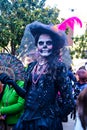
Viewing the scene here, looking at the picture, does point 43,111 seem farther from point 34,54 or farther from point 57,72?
point 34,54

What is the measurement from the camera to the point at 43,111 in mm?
3203

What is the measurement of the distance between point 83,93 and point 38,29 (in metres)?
1.23

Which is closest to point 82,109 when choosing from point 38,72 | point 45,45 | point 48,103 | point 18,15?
point 48,103

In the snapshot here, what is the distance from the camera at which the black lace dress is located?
320 centimetres

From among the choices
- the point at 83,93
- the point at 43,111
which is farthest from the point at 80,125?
the point at 43,111

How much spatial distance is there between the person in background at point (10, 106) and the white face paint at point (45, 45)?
0.56 m

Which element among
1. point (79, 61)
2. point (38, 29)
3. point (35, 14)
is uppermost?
point (35, 14)

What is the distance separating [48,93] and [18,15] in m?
15.2

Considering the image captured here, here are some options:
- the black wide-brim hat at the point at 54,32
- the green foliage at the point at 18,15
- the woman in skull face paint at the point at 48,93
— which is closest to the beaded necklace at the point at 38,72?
the woman in skull face paint at the point at 48,93

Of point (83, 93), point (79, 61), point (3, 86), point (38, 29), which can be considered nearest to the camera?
point (83, 93)

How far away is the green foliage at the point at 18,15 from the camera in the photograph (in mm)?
17656

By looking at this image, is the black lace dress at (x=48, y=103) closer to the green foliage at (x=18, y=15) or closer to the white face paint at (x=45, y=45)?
the white face paint at (x=45, y=45)

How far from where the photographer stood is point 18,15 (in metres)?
18.2

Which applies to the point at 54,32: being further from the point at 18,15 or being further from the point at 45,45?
the point at 18,15
